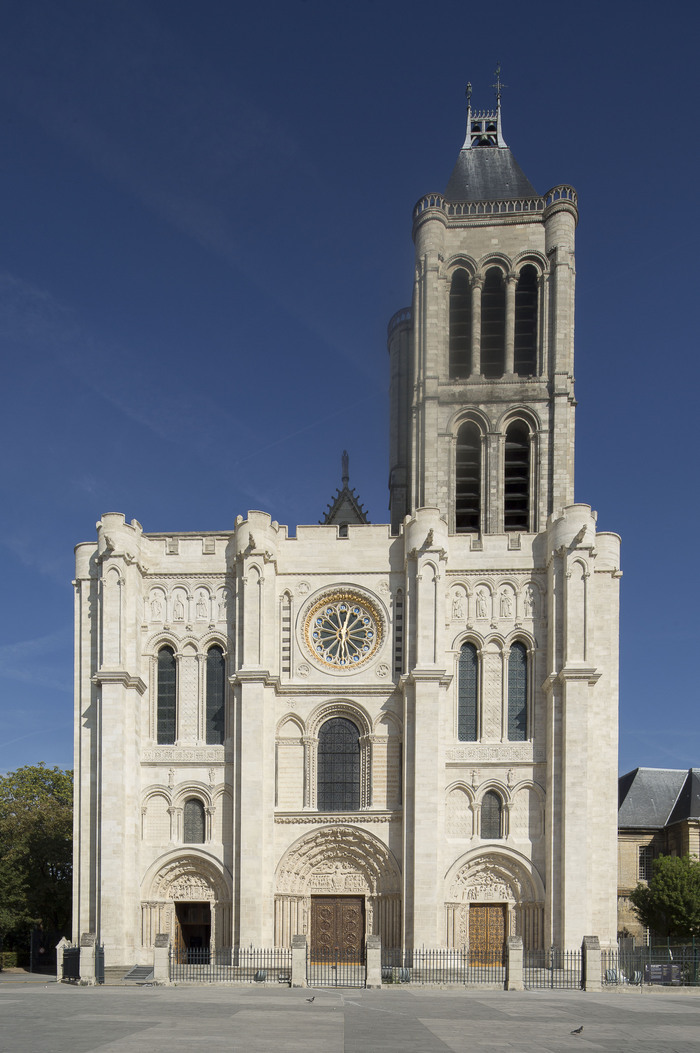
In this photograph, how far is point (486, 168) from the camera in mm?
48750

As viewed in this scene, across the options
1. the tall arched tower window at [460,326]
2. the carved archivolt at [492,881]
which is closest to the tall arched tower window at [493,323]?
the tall arched tower window at [460,326]

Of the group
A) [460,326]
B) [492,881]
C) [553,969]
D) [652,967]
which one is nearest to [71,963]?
[492,881]

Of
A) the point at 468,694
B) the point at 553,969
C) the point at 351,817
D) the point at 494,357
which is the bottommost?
the point at 553,969

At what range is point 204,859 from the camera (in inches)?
1419

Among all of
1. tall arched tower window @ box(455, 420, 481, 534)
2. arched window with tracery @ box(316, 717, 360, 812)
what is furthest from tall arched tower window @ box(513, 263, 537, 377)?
arched window with tracery @ box(316, 717, 360, 812)

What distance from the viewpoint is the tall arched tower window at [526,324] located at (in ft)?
145

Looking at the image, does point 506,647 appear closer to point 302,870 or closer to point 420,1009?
point 302,870

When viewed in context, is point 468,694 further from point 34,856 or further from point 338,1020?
point 34,856

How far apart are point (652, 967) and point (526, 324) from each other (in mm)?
24381

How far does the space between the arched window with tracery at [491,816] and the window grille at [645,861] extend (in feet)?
89.9

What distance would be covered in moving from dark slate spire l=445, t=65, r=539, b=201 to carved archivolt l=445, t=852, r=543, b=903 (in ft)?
86.5

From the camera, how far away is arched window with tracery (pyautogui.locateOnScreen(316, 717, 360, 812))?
36.9 metres

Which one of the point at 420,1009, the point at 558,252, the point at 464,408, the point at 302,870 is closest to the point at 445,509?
the point at 464,408

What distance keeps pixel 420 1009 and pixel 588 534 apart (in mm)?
17578
